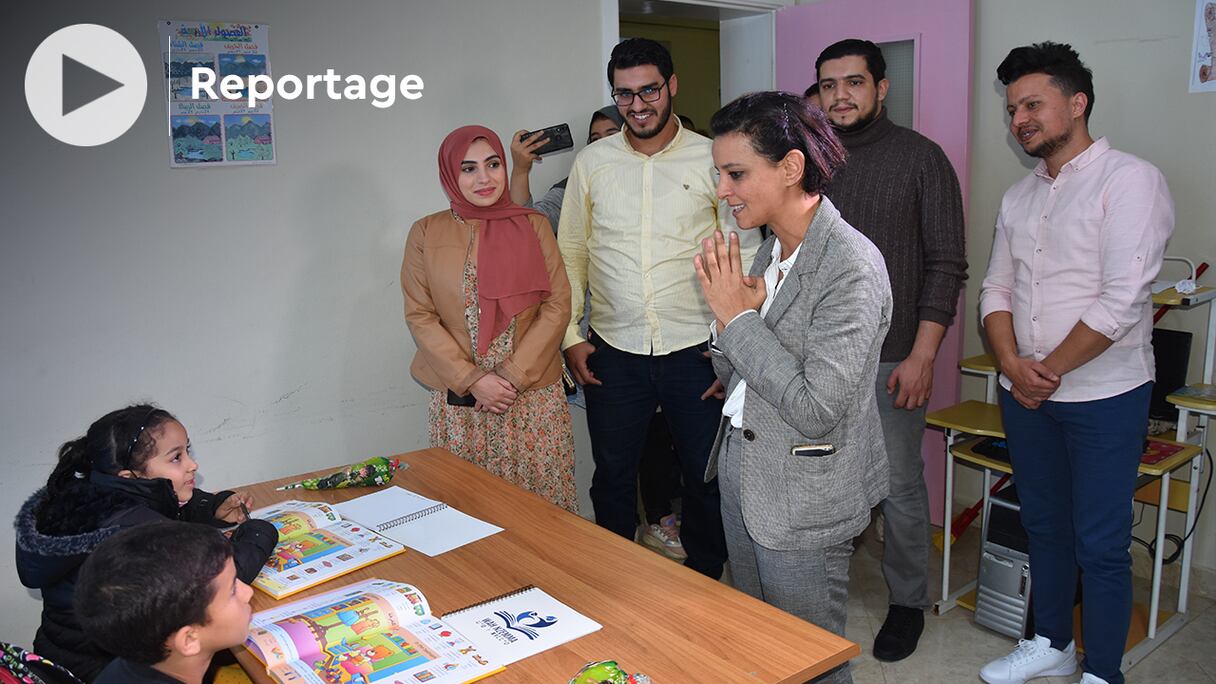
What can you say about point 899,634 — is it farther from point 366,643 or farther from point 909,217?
point 366,643

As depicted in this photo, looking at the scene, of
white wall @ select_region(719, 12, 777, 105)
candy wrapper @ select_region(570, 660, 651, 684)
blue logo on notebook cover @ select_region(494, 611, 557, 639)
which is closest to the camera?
candy wrapper @ select_region(570, 660, 651, 684)

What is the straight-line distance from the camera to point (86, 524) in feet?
5.62

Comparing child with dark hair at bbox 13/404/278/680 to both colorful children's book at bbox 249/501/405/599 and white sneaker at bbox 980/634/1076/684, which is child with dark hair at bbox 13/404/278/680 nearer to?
colorful children's book at bbox 249/501/405/599

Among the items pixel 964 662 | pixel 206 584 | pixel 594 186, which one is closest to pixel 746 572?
pixel 206 584

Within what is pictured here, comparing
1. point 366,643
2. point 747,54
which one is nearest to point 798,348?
point 366,643

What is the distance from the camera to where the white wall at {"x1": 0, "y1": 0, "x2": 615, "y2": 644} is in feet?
9.04

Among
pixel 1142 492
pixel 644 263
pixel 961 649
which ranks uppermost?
pixel 644 263

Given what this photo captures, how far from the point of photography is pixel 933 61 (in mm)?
3469

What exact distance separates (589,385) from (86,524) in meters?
1.61

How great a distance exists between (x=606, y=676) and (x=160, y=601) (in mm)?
654

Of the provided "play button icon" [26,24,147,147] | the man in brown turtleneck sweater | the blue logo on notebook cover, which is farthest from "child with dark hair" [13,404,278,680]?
the man in brown turtleneck sweater

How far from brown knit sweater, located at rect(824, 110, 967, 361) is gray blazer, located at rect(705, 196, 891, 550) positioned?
3.35ft

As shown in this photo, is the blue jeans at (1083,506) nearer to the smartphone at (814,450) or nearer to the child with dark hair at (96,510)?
the smartphone at (814,450)

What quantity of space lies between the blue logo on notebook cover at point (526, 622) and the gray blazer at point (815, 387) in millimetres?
453
